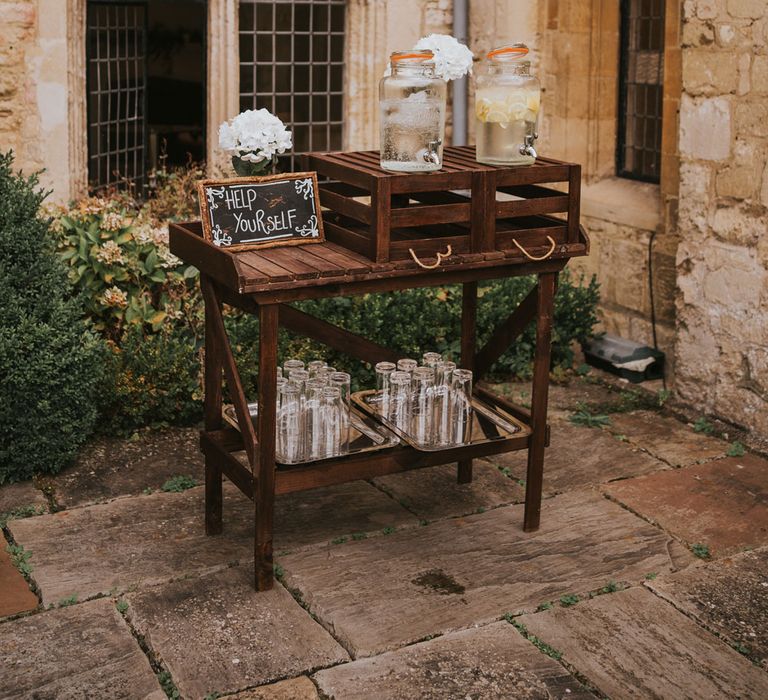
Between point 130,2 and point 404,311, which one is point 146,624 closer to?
point 404,311

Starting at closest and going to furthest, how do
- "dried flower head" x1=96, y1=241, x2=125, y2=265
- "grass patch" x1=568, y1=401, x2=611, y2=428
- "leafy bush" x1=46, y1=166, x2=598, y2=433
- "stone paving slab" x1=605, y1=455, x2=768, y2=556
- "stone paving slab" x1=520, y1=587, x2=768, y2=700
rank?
1. "stone paving slab" x1=520, y1=587, x2=768, y2=700
2. "stone paving slab" x1=605, y1=455, x2=768, y2=556
3. "leafy bush" x1=46, y1=166, x2=598, y2=433
4. "grass patch" x1=568, y1=401, x2=611, y2=428
5. "dried flower head" x1=96, y1=241, x2=125, y2=265

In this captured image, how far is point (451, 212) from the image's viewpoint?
4.62 metres

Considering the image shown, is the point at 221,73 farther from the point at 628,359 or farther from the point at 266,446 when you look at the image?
the point at 266,446

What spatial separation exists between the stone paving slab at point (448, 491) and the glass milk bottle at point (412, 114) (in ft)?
5.31

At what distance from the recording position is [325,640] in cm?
427

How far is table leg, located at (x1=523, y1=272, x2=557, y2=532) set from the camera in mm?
5000

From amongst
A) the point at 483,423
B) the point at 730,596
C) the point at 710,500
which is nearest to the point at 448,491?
the point at 483,423

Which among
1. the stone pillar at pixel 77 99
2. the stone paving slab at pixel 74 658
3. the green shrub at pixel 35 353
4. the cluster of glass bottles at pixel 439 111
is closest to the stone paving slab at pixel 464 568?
the stone paving slab at pixel 74 658

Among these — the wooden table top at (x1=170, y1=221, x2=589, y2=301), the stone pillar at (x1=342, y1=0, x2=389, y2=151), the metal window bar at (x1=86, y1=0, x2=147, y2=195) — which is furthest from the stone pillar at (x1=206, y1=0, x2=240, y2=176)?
the wooden table top at (x1=170, y1=221, x2=589, y2=301)

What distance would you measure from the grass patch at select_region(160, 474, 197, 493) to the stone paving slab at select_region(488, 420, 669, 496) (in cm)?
151

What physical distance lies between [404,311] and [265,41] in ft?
Answer: 8.44

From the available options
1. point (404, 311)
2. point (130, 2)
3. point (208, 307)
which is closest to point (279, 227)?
point (208, 307)

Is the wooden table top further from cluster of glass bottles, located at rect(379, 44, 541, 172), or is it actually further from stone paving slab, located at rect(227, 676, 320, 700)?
stone paving slab, located at rect(227, 676, 320, 700)

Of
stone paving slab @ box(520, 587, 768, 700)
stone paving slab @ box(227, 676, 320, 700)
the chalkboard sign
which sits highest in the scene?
the chalkboard sign
